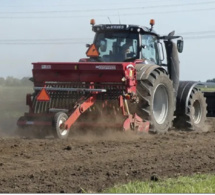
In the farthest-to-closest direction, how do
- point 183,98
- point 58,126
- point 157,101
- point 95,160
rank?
point 183,98
point 157,101
point 58,126
point 95,160

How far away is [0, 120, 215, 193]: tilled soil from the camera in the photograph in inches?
257

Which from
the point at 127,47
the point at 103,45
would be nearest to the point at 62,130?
the point at 127,47

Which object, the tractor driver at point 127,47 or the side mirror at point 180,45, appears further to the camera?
the side mirror at point 180,45

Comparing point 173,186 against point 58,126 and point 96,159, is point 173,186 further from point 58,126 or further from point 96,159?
point 58,126

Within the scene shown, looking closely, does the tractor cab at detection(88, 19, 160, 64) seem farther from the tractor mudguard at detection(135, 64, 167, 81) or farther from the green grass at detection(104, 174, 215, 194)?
the green grass at detection(104, 174, 215, 194)

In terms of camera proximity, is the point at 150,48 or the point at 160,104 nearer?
the point at 160,104

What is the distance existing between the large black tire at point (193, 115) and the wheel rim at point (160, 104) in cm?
98

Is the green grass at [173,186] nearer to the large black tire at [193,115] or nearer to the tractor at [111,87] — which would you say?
the tractor at [111,87]

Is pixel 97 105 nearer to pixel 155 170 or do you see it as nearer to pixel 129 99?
pixel 129 99

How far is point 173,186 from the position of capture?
20.8ft

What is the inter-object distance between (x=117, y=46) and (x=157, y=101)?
144 centimetres

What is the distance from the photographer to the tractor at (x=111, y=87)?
10.6m

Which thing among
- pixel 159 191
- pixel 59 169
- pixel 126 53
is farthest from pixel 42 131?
pixel 159 191

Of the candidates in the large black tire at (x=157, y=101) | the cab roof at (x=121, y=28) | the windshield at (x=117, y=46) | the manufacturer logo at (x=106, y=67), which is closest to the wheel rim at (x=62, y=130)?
the manufacturer logo at (x=106, y=67)
